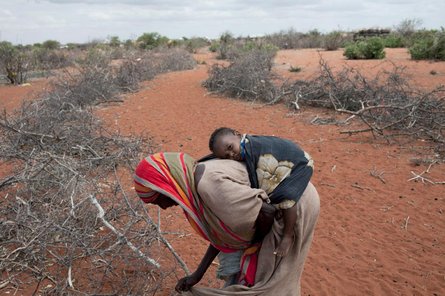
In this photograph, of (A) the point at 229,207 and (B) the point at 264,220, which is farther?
(B) the point at 264,220

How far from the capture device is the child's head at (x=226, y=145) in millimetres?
1703

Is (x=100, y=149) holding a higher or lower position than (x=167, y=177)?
lower

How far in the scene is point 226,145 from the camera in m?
1.70

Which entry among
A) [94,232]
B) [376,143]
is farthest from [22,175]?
[376,143]

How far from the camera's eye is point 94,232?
3.88 m

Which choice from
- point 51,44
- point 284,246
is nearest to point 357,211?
point 284,246

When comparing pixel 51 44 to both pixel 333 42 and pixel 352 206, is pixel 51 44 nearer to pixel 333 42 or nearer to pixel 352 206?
pixel 333 42

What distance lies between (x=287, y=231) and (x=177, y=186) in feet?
1.61

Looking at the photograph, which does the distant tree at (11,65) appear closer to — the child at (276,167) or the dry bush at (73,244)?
the dry bush at (73,244)

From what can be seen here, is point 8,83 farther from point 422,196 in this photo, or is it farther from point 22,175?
point 422,196

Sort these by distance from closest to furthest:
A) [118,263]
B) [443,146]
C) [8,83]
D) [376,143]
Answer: [118,263], [443,146], [376,143], [8,83]

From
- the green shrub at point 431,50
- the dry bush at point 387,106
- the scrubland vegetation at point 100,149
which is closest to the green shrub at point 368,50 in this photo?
the scrubland vegetation at point 100,149

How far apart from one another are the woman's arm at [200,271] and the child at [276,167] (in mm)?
405

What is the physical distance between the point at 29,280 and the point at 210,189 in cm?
244
